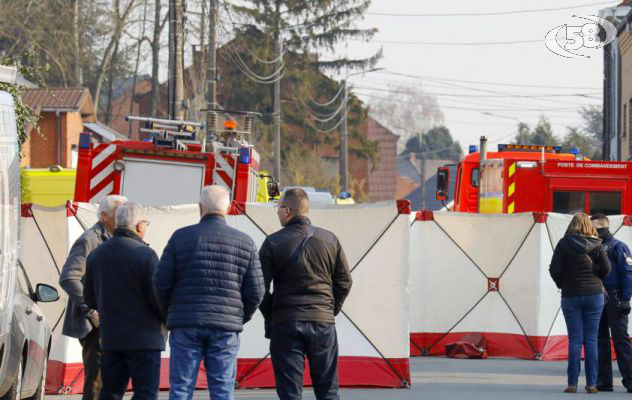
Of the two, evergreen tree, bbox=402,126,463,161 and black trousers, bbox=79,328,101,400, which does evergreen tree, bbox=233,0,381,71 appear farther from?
evergreen tree, bbox=402,126,463,161

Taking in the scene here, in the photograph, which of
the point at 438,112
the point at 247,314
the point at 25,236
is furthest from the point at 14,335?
the point at 438,112

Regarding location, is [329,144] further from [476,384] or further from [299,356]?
[299,356]

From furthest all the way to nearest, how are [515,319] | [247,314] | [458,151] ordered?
1. [458,151]
2. [515,319]
3. [247,314]

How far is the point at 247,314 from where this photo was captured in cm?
873

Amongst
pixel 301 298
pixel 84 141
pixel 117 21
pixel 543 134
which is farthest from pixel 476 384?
pixel 543 134

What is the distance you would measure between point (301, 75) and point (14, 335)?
57722 mm

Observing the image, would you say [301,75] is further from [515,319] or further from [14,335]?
[14,335]

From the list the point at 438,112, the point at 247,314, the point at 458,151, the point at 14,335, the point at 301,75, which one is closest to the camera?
the point at 247,314

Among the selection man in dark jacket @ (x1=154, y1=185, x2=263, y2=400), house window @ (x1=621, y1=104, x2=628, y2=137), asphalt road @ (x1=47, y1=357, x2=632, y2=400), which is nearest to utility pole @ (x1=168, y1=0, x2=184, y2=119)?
asphalt road @ (x1=47, y1=357, x2=632, y2=400)

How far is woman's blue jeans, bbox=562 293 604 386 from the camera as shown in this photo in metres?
12.7

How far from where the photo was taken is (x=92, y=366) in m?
9.68

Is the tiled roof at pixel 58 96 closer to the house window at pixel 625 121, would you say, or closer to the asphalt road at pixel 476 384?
the house window at pixel 625 121

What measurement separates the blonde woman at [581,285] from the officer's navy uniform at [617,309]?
0.35 meters

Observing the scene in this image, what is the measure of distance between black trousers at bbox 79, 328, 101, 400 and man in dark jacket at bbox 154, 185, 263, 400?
1188 millimetres
